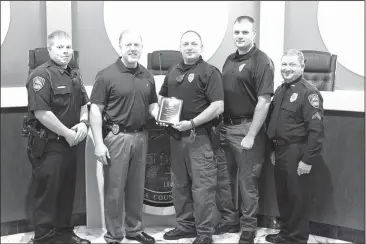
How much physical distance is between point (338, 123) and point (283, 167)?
1.89 ft

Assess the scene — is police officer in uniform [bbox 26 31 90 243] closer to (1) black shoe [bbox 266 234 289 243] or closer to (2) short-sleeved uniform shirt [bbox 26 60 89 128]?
(2) short-sleeved uniform shirt [bbox 26 60 89 128]

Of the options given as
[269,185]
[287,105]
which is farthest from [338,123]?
[269,185]

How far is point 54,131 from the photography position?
9.59 ft

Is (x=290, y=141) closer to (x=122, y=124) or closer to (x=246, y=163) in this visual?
(x=246, y=163)

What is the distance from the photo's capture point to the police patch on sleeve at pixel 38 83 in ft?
9.41

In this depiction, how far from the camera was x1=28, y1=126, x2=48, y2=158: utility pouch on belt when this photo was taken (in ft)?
9.64

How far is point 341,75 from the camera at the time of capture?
4.77 meters

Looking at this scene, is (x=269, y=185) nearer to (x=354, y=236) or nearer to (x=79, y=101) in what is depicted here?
(x=354, y=236)

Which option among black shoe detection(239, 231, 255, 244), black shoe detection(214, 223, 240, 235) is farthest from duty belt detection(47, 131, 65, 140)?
black shoe detection(239, 231, 255, 244)

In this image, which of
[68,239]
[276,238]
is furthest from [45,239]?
[276,238]

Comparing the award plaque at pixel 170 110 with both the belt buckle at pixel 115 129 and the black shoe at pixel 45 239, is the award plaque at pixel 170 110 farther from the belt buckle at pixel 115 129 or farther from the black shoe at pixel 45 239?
the black shoe at pixel 45 239

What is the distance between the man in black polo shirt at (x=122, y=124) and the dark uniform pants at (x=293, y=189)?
0.99 meters

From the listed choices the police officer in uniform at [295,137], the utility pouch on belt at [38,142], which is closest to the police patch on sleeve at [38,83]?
the utility pouch on belt at [38,142]

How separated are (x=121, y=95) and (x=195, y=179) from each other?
803 mm
